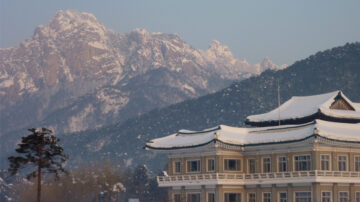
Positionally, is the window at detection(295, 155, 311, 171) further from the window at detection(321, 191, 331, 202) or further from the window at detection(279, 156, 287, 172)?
the window at detection(321, 191, 331, 202)

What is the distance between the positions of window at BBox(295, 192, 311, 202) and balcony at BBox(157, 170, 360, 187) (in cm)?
150

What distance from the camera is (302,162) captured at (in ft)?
274

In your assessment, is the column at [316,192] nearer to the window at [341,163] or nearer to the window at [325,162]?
the window at [325,162]

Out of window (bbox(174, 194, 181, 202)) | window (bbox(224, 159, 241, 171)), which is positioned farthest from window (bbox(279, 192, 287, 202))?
window (bbox(174, 194, 181, 202))

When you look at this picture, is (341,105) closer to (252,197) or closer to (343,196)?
(343,196)

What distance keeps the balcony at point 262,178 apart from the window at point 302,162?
37.9 inches

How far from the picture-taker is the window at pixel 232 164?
88.8m

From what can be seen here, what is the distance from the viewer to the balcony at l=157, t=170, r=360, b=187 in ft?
268

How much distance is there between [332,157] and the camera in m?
83.1

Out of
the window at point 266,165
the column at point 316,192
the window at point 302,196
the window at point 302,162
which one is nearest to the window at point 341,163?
the window at point 302,162

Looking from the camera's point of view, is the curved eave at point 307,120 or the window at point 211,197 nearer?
the window at point 211,197

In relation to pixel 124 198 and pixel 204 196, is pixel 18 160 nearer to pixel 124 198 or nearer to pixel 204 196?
pixel 204 196

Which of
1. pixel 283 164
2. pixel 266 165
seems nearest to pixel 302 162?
pixel 283 164

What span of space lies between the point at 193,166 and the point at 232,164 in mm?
5134
